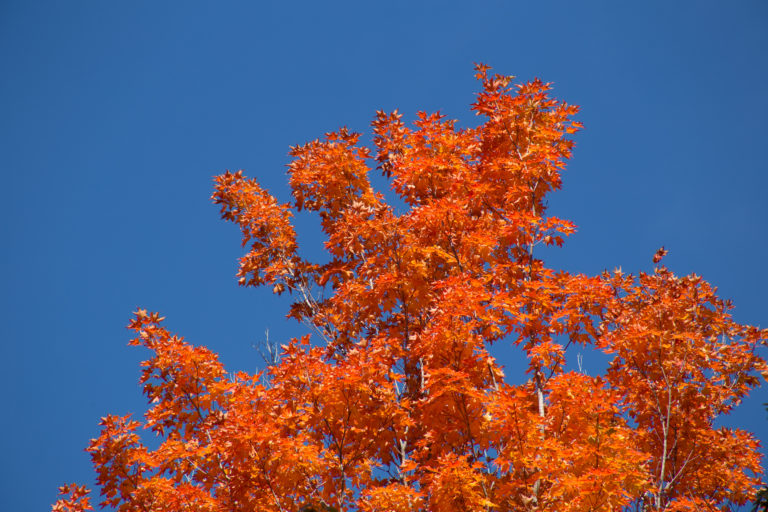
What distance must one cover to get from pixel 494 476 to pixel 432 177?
409 cm

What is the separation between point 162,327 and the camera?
30.6 ft

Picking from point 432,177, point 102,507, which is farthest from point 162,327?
point 432,177

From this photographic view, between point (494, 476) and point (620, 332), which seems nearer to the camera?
point (494, 476)

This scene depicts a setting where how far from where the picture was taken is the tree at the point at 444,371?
23.5ft

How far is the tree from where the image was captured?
715 centimetres

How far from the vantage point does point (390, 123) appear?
1083cm

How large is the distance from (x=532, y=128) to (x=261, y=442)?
17.1 ft

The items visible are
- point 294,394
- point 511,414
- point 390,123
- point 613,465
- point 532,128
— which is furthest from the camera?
point 390,123

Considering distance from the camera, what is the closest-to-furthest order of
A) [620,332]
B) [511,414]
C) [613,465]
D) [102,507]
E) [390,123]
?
[613,465] < [511,414] < [102,507] < [620,332] < [390,123]

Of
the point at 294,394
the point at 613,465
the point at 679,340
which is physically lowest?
the point at 613,465

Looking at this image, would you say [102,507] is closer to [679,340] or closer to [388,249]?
[388,249]

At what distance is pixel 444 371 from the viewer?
700 centimetres

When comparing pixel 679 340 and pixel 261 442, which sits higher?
pixel 679 340

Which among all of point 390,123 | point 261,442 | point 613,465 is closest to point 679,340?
point 613,465
